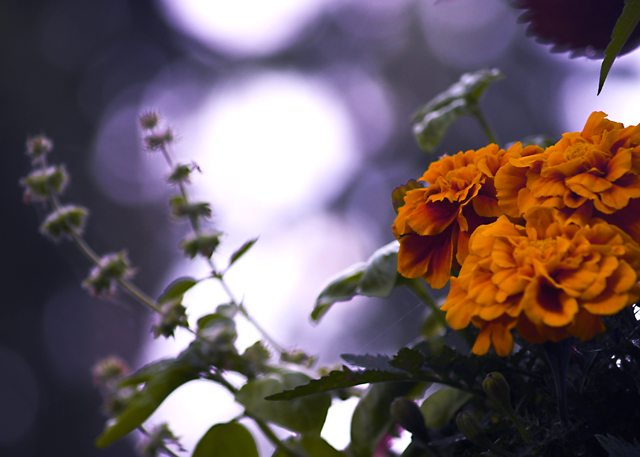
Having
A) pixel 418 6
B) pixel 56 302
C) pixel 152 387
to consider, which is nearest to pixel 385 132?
pixel 418 6

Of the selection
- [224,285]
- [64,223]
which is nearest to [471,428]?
[224,285]

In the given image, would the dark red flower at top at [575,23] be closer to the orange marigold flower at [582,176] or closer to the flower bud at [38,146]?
the orange marigold flower at [582,176]

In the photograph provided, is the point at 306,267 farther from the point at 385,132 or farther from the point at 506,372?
the point at 385,132

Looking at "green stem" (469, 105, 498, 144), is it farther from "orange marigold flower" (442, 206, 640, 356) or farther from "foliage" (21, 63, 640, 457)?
"orange marigold flower" (442, 206, 640, 356)

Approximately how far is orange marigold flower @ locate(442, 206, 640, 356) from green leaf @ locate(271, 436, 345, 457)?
0.15 meters

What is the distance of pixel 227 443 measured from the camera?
0.30 meters

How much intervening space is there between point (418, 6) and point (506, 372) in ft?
7.83

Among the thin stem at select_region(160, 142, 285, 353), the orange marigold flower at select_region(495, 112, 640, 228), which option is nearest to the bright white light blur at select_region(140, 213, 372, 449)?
the thin stem at select_region(160, 142, 285, 353)

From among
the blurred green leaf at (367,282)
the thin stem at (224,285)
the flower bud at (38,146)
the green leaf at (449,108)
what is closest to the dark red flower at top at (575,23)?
the green leaf at (449,108)

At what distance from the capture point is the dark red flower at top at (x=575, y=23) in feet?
0.95

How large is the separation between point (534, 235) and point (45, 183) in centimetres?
37

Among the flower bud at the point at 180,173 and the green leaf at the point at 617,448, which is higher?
the flower bud at the point at 180,173

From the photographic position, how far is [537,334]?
0.55 feet

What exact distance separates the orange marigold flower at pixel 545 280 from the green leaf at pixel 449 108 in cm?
18
